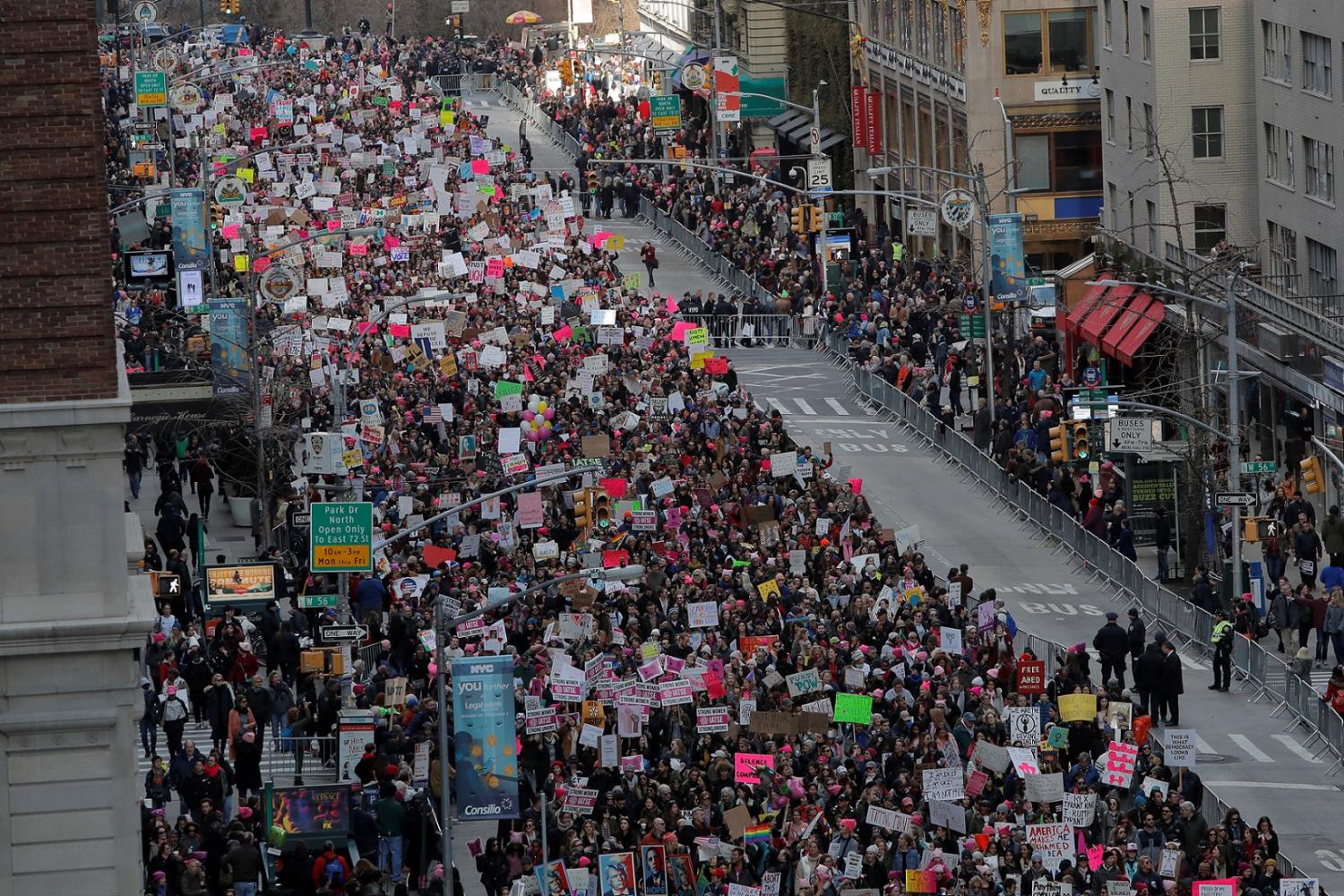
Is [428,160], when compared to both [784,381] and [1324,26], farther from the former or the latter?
[1324,26]

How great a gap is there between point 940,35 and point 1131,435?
37.4 m

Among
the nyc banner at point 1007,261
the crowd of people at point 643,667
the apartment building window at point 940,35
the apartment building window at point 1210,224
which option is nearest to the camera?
the crowd of people at point 643,667

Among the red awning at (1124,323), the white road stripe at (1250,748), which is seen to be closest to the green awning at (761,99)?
the red awning at (1124,323)

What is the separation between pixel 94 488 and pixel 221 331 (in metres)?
28.5

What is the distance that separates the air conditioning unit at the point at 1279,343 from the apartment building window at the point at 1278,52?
6.49 m

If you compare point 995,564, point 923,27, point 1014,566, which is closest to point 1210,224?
point 995,564

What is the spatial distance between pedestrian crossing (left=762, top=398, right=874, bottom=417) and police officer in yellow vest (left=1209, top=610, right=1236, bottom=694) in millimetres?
22962

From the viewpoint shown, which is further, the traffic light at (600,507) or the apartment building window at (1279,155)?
the apartment building window at (1279,155)

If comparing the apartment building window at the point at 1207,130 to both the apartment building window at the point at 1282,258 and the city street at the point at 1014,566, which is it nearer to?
the apartment building window at the point at 1282,258

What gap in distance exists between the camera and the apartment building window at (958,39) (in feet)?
264

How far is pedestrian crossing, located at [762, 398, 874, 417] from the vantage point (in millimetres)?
65125

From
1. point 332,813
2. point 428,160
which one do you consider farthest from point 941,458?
point 428,160

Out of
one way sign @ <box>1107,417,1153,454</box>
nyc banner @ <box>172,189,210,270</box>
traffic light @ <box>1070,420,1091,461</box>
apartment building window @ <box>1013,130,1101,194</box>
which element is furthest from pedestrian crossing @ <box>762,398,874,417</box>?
one way sign @ <box>1107,417,1153,454</box>

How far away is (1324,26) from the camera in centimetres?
5844
